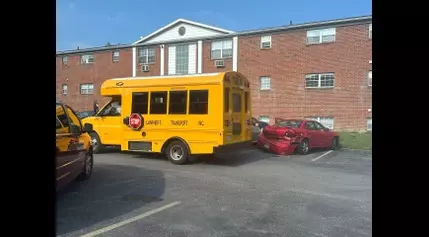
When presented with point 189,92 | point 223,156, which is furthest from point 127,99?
point 223,156

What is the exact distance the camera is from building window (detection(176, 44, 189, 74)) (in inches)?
1029

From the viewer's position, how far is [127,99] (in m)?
10.5

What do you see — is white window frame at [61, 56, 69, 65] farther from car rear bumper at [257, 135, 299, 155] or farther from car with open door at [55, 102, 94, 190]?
car with open door at [55, 102, 94, 190]

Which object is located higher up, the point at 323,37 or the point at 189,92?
the point at 323,37

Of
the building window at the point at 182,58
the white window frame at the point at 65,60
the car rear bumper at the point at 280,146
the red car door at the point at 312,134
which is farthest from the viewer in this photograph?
the white window frame at the point at 65,60

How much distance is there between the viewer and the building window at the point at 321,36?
21.1m

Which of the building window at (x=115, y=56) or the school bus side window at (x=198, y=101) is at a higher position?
the building window at (x=115, y=56)

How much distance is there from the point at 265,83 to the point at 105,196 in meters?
18.5

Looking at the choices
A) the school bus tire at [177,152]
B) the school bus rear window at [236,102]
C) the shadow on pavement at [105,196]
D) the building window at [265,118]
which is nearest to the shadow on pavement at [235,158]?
the school bus tire at [177,152]

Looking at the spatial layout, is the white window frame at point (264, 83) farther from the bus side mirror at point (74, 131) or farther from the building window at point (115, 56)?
the bus side mirror at point (74, 131)

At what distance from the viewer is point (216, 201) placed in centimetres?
579
